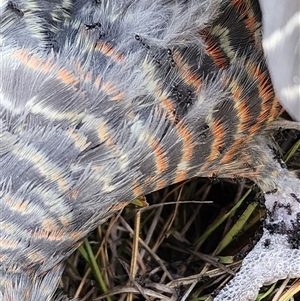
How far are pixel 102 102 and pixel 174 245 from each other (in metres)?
0.56

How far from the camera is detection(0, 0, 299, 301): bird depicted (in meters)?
1.00

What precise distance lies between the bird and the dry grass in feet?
0.86

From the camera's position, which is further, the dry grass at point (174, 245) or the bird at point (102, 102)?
the dry grass at point (174, 245)

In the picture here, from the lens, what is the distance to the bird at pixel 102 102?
100 centimetres

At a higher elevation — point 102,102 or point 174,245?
point 102,102

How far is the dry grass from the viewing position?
1356 millimetres

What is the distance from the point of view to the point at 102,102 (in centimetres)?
101

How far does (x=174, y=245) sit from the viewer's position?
4.89 feet

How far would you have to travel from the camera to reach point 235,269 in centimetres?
133

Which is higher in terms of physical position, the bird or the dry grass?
the bird

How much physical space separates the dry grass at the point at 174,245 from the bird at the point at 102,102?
10.3 inches

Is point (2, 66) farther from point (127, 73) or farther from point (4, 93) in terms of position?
point (127, 73)

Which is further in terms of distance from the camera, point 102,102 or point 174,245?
point 174,245

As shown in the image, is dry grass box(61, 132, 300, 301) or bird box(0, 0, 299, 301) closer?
bird box(0, 0, 299, 301)
